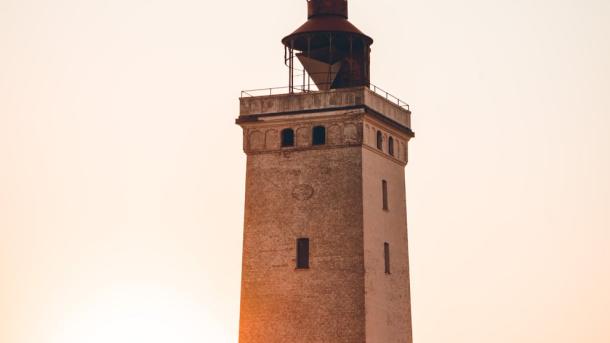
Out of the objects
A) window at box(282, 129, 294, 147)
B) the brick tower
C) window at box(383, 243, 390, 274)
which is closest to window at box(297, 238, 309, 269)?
the brick tower

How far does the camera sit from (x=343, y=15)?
71500mm

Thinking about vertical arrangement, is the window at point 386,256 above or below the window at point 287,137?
below

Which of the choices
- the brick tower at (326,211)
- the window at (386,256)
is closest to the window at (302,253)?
the brick tower at (326,211)

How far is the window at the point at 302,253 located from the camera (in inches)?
2616

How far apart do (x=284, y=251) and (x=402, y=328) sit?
6.48m

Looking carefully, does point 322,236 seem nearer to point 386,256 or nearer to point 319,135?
point 386,256

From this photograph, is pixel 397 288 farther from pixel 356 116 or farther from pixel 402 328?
pixel 356 116

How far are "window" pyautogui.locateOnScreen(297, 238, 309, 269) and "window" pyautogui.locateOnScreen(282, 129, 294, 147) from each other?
4.55 m

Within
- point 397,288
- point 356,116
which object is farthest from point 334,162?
point 397,288

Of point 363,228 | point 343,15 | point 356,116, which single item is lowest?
point 363,228

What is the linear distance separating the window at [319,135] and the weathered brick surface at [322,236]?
0.27 metres

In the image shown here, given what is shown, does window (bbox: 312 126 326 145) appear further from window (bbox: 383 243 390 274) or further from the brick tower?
window (bbox: 383 243 390 274)

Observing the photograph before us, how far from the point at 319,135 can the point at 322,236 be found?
4.69 m

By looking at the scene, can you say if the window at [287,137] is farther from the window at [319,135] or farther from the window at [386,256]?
the window at [386,256]
